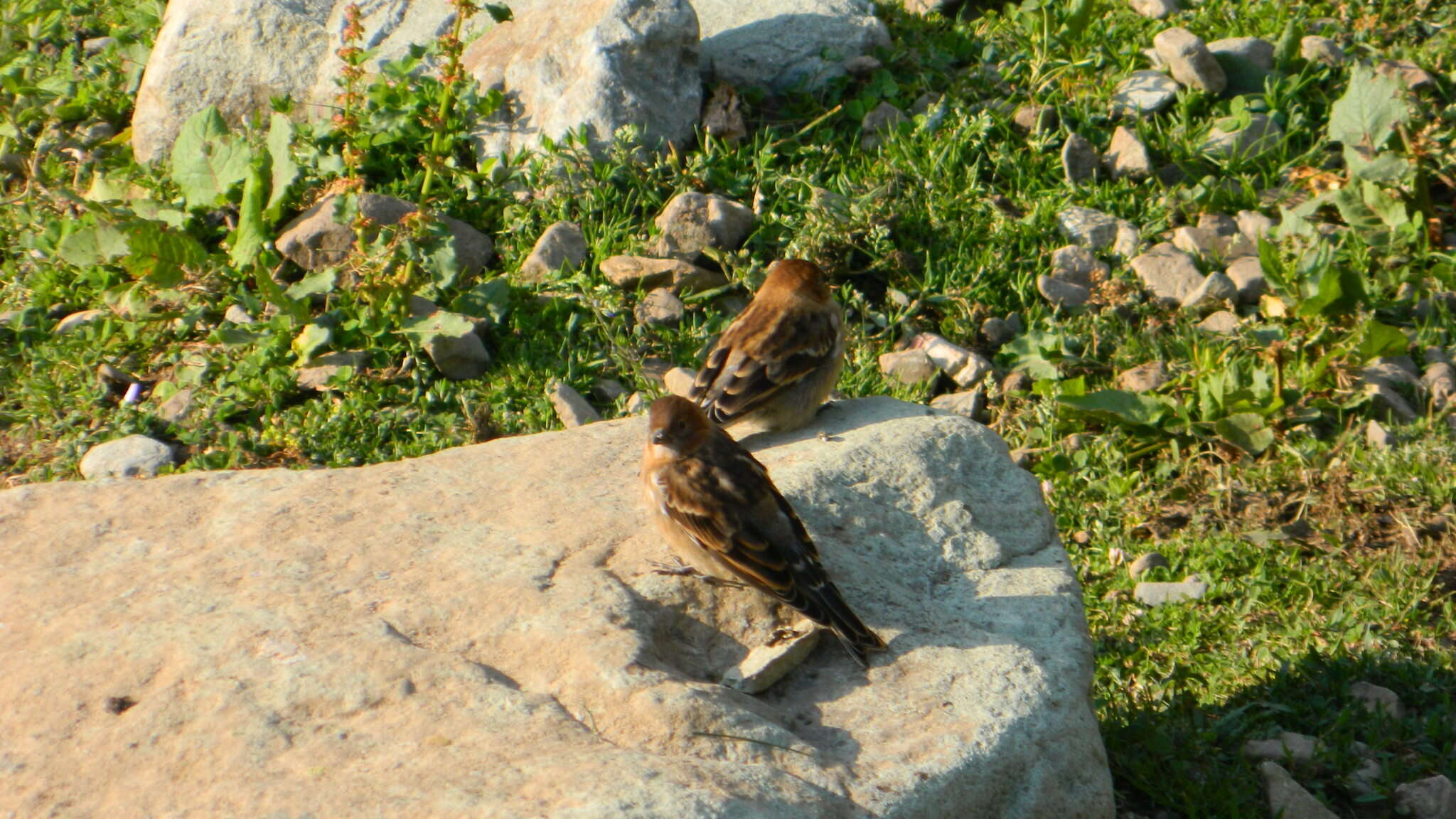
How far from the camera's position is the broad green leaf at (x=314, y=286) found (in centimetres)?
676

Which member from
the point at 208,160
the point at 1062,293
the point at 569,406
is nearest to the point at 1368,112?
the point at 1062,293

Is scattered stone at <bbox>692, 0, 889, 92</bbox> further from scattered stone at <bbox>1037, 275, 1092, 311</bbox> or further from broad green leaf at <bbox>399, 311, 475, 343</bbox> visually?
broad green leaf at <bbox>399, 311, 475, 343</bbox>

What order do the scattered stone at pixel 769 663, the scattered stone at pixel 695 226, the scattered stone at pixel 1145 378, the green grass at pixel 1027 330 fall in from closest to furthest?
1. the scattered stone at pixel 769 663
2. the green grass at pixel 1027 330
3. the scattered stone at pixel 1145 378
4. the scattered stone at pixel 695 226

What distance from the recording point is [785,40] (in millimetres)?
8422

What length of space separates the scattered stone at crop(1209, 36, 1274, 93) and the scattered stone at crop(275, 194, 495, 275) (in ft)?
15.0

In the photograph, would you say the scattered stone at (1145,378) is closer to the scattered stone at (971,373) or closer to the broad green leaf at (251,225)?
the scattered stone at (971,373)

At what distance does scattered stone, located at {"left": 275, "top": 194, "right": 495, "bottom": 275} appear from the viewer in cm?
706

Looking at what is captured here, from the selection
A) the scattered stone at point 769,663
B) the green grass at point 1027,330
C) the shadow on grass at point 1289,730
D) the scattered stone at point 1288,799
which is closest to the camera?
the scattered stone at point 769,663

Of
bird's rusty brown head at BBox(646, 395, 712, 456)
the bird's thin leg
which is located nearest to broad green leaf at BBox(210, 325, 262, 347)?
bird's rusty brown head at BBox(646, 395, 712, 456)

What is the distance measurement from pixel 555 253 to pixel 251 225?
159 centimetres

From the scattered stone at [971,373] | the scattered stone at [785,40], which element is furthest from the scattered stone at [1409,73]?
the scattered stone at [971,373]

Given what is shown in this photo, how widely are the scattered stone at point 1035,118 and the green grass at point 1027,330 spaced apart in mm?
89

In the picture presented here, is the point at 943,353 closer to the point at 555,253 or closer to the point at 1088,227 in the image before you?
the point at 1088,227

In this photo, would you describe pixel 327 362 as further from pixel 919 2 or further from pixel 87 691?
pixel 919 2
